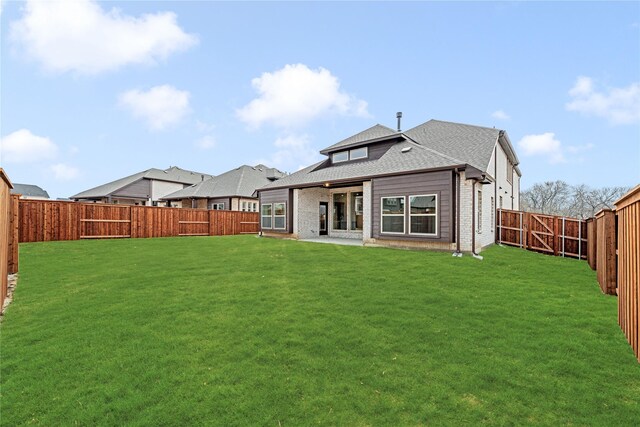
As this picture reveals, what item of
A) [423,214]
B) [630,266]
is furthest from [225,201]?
[630,266]

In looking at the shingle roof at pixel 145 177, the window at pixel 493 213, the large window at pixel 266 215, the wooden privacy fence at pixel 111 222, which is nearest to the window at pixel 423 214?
the window at pixel 493 213

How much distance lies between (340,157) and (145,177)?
26.8 m

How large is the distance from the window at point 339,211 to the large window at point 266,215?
417cm

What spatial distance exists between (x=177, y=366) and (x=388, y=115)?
21.3m

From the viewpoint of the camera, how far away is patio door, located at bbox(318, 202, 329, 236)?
1886 cm

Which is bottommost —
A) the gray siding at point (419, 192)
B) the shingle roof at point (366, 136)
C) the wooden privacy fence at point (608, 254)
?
the wooden privacy fence at point (608, 254)

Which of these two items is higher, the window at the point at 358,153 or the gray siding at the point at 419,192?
the window at the point at 358,153

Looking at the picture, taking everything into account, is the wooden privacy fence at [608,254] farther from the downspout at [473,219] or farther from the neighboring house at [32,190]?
the neighboring house at [32,190]

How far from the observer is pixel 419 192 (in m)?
12.2

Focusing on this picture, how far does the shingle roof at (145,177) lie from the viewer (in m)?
35.0

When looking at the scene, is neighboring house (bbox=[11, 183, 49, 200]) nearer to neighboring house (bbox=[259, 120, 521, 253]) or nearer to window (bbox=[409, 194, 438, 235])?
neighboring house (bbox=[259, 120, 521, 253])

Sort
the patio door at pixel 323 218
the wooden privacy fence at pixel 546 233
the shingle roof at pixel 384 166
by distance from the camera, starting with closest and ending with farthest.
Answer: the wooden privacy fence at pixel 546 233, the shingle roof at pixel 384 166, the patio door at pixel 323 218

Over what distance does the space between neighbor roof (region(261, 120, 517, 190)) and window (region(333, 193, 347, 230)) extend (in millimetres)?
1834

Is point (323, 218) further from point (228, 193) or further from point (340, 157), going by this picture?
point (228, 193)
